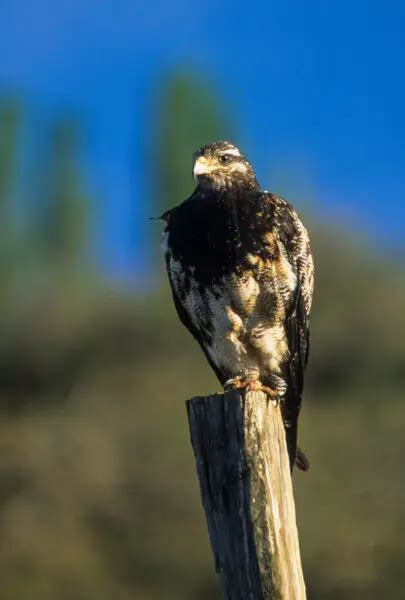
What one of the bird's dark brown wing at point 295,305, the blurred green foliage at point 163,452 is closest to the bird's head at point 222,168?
the bird's dark brown wing at point 295,305

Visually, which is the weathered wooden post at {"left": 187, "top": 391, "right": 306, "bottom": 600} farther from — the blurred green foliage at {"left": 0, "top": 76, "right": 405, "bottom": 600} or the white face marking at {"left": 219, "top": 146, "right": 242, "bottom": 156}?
the blurred green foliage at {"left": 0, "top": 76, "right": 405, "bottom": 600}

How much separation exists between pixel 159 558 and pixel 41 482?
90.7 inches

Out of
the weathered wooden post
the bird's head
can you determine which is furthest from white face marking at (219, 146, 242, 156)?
the weathered wooden post

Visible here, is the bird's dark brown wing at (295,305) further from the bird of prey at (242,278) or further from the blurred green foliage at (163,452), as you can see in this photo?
the blurred green foliage at (163,452)

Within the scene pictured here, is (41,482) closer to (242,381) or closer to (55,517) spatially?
(55,517)

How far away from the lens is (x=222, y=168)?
23.6 ft

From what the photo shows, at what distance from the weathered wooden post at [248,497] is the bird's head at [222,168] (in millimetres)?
2315

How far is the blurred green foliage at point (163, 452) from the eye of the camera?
66.1 feet

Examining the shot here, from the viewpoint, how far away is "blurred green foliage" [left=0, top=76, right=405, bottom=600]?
20.2 metres

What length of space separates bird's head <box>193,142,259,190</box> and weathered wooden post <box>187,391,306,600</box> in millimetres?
2315

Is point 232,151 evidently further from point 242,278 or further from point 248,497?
point 248,497

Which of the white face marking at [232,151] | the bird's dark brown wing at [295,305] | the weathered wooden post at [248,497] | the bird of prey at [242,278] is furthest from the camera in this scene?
the white face marking at [232,151]

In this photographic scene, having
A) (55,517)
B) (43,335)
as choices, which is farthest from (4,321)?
(55,517)

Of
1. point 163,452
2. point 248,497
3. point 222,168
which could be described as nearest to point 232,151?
point 222,168
